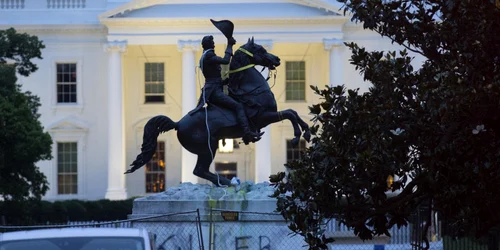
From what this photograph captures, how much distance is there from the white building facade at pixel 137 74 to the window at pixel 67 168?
0.04 m

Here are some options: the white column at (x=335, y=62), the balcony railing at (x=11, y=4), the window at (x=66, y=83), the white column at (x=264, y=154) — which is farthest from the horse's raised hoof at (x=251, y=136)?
the balcony railing at (x=11, y=4)

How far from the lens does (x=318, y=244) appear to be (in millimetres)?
12820

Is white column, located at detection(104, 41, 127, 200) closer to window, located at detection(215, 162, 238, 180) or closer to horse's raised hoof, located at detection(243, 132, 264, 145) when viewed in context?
window, located at detection(215, 162, 238, 180)

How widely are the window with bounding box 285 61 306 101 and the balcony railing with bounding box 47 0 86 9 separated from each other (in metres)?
8.44

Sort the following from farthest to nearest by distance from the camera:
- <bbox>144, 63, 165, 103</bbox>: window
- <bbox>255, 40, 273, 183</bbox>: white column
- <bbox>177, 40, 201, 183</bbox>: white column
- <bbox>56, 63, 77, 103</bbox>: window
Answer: <bbox>144, 63, 165, 103</bbox>: window, <bbox>56, 63, 77, 103</bbox>: window, <bbox>177, 40, 201, 183</bbox>: white column, <bbox>255, 40, 273, 183</bbox>: white column

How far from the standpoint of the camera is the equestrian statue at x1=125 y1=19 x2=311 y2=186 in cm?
1794

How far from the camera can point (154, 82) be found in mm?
52094

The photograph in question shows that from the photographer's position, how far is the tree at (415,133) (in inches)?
465

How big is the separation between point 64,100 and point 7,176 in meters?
17.5

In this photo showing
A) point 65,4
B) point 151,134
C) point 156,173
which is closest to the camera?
point 151,134

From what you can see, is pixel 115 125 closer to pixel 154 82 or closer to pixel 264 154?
pixel 154 82

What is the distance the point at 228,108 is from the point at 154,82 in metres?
34.3

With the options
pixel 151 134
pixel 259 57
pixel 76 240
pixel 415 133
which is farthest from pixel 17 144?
pixel 415 133

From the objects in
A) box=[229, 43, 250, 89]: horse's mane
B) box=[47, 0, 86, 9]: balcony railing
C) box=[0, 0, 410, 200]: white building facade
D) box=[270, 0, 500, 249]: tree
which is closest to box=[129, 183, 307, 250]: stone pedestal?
box=[229, 43, 250, 89]: horse's mane
